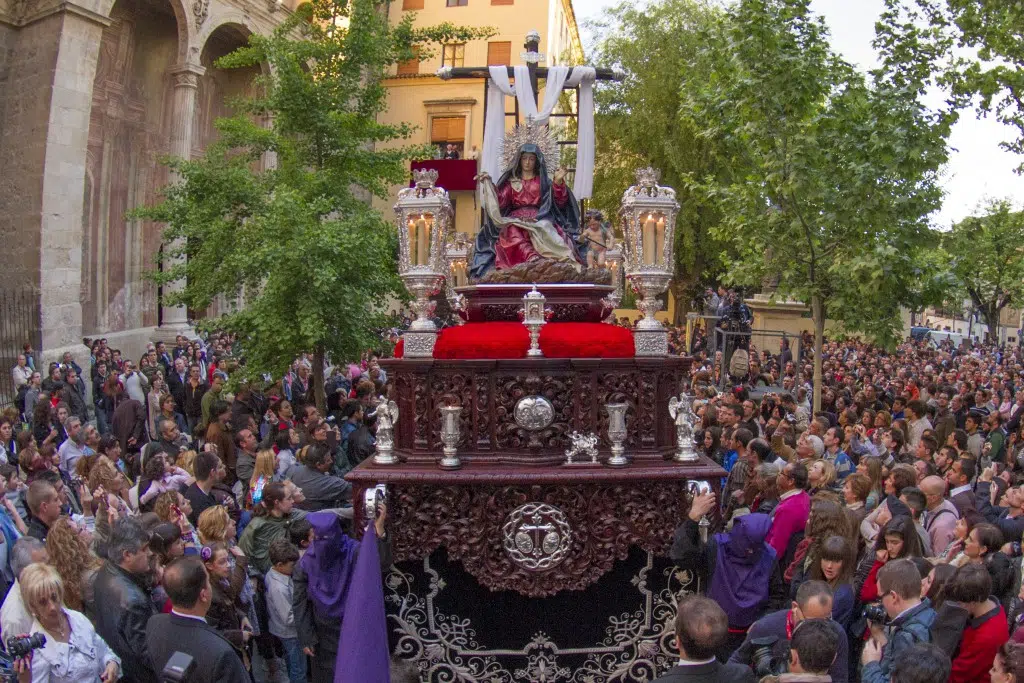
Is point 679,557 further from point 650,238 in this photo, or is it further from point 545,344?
point 650,238

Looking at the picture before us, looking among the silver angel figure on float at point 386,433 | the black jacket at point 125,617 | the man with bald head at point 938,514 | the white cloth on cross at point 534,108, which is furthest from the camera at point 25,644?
the white cloth on cross at point 534,108

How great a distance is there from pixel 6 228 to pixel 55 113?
2.63 meters

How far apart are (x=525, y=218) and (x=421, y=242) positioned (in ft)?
5.43

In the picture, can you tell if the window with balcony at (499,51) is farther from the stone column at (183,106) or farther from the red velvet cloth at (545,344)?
the red velvet cloth at (545,344)

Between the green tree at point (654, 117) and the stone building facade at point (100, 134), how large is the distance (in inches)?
427

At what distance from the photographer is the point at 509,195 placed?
31.3 ft

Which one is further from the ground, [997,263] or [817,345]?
[997,263]

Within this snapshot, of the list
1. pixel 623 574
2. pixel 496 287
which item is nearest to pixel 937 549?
pixel 623 574

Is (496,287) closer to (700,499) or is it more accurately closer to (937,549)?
(700,499)

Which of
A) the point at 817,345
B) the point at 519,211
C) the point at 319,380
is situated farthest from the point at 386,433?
the point at 817,345

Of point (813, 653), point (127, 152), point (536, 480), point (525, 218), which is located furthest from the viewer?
point (127, 152)

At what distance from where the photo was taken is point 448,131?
3912 cm

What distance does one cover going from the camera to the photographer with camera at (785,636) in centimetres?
464

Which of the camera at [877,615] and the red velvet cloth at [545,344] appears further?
the red velvet cloth at [545,344]
